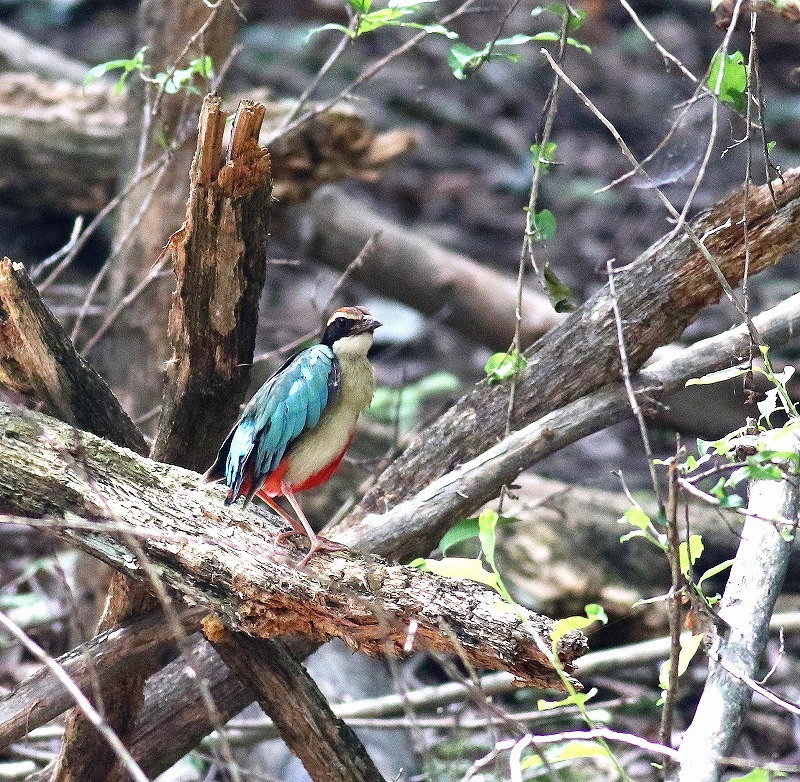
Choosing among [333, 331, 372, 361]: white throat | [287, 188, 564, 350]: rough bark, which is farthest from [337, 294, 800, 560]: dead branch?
[287, 188, 564, 350]: rough bark

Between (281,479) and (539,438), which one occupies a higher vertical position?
(281,479)

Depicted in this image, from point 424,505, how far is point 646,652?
155cm

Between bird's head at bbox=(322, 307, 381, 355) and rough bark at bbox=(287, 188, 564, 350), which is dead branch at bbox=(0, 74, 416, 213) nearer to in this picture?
rough bark at bbox=(287, 188, 564, 350)

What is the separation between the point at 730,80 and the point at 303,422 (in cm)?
150

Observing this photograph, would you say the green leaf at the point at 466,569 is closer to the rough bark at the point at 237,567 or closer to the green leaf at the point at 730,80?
the rough bark at the point at 237,567

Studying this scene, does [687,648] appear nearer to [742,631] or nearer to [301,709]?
[742,631]

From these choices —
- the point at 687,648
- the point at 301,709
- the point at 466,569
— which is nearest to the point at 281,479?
the point at 301,709

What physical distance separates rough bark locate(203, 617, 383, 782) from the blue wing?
45 centimetres

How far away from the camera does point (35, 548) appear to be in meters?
5.79

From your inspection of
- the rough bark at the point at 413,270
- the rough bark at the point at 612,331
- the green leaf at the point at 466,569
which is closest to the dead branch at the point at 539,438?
the rough bark at the point at 612,331

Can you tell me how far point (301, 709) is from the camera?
2990 mm

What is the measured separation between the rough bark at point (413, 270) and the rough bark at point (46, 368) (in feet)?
10.9

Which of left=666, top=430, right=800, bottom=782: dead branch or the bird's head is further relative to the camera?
the bird's head

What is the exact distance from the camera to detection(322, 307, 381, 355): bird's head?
11.4 ft
